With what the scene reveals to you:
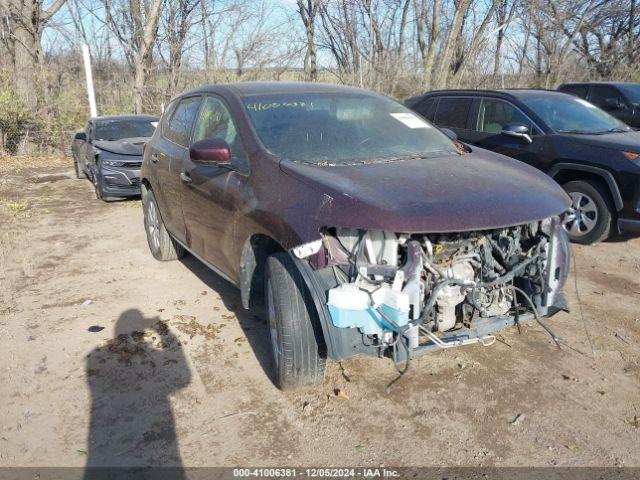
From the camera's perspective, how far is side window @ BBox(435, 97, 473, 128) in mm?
7512

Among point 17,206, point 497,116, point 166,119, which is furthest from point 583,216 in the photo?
point 17,206

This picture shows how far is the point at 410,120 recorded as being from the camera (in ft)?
13.6

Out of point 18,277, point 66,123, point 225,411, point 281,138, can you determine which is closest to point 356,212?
point 281,138

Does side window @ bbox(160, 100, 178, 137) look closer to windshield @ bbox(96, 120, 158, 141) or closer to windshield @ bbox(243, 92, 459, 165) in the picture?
windshield @ bbox(243, 92, 459, 165)

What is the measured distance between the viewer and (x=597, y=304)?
14.8 feet

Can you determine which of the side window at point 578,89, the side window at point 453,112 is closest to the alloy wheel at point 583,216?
the side window at point 453,112

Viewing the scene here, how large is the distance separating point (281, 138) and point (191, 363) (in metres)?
1.68

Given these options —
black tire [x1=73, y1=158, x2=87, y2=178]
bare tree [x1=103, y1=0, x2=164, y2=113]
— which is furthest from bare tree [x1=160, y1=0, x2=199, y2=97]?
black tire [x1=73, y1=158, x2=87, y2=178]

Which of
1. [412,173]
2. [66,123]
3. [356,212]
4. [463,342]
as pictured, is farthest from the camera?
[66,123]

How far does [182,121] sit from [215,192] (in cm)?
141

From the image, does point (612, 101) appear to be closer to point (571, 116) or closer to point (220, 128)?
point (571, 116)

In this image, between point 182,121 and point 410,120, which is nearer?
point 410,120

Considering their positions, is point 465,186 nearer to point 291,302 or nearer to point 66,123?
point 291,302

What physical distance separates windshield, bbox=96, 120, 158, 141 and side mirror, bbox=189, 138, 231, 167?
7263 millimetres
